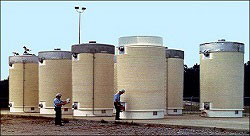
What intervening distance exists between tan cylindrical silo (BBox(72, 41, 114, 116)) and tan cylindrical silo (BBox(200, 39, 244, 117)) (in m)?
6.14

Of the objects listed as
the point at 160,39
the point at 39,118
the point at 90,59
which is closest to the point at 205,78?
the point at 160,39

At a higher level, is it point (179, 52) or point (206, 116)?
point (179, 52)

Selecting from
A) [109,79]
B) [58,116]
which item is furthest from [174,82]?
[58,116]

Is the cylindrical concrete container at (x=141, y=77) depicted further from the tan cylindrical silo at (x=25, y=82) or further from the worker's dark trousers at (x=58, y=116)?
the tan cylindrical silo at (x=25, y=82)

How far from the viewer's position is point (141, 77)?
2578 cm

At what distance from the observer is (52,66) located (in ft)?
108

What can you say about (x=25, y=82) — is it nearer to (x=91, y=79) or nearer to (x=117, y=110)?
(x=91, y=79)

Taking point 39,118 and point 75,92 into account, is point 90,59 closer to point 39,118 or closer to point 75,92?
point 75,92

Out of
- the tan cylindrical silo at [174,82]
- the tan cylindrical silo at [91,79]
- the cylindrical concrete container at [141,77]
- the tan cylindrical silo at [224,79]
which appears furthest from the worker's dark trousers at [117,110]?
the tan cylindrical silo at [174,82]

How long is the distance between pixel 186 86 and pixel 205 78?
41.7 metres

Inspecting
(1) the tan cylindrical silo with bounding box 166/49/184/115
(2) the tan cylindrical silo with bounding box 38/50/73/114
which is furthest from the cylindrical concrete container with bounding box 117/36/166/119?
(2) the tan cylindrical silo with bounding box 38/50/73/114

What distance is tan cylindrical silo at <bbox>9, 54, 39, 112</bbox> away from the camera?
120 feet

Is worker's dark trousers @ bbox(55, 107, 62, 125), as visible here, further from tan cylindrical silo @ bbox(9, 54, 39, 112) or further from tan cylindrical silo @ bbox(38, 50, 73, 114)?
tan cylindrical silo @ bbox(9, 54, 39, 112)

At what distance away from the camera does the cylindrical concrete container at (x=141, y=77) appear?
84.6ft
